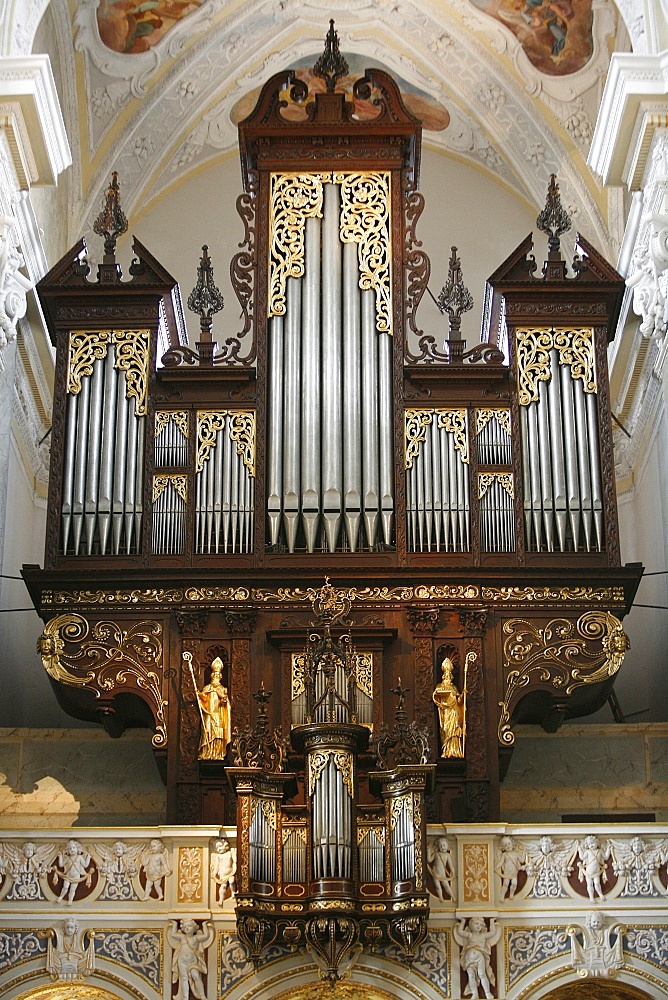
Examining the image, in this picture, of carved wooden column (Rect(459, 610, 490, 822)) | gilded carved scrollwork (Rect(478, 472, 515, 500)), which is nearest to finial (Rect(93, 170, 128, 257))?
gilded carved scrollwork (Rect(478, 472, 515, 500))

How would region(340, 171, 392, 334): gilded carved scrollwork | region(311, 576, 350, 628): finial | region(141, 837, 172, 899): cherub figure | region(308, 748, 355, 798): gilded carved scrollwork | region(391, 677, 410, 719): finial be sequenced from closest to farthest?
region(308, 748, 355, 798): gilded carved scrollwork, region(141, 837, 172, 899): cherub figure, region(391, 677, 410, 719): finial, region(311, 576, 350, 628): finial, region(340, 171, 392, 334): gilded carved scrollwork

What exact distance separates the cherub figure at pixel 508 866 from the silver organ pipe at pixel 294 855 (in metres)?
1.82

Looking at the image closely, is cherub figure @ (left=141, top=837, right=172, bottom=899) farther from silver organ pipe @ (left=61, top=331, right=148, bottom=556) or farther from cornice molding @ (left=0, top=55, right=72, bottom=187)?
cornice molding @ (left=0, top=55, right=72, bottom=187)

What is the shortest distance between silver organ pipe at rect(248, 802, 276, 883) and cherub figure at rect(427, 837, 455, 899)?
1.48 m

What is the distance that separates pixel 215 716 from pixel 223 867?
1.83 meters

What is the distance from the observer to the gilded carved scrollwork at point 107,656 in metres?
19.0

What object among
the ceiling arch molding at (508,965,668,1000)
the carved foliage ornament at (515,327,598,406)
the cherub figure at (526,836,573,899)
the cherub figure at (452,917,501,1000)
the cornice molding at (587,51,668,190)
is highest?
the cornice molding at (587,51,668,190)

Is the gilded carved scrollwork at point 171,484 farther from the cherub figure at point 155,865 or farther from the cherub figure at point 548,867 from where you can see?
the cherub figure at point 548,867

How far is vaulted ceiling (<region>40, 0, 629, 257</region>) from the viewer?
24.8 metres

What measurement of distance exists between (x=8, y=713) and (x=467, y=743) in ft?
19.0

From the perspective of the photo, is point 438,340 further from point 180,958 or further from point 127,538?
point 180,958

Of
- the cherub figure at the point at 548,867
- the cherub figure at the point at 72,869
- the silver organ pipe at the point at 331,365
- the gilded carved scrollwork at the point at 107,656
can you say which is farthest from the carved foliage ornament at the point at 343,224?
the cherub figure at the point at 72,869

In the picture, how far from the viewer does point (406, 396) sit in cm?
2036

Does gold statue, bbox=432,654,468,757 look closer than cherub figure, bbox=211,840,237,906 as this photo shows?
No
